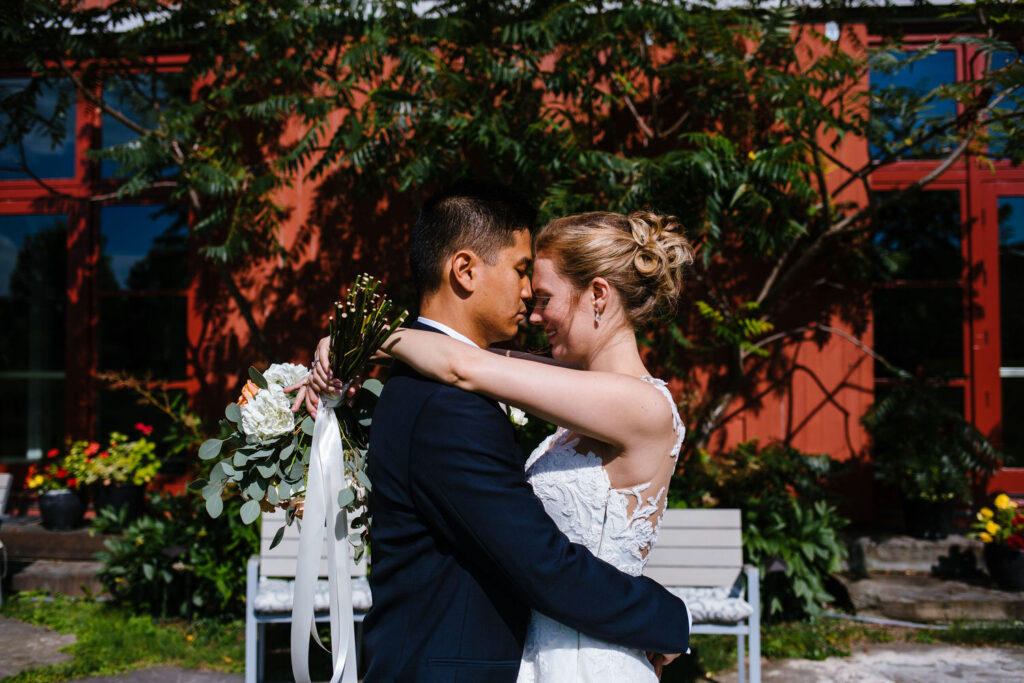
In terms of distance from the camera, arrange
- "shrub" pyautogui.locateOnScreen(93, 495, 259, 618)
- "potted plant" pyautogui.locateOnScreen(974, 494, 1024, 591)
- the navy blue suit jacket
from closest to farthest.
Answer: the navy blue suit jacket → "shrub" pyautogui.locateOnScreen(93, 495, 259, 618) → "potted plant" pyautogui.locateOnScreen(974, 494, 1024, 591)

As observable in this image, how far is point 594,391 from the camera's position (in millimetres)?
1766

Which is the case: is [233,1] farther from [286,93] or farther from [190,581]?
[190,581]

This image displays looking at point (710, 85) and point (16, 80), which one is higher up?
point (16, 80)

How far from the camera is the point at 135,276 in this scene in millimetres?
6844

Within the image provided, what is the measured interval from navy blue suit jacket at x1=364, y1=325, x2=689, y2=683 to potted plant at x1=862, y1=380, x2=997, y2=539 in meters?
4.80

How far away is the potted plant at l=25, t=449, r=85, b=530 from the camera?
6159mm

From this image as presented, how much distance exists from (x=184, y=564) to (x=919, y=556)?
552 centimetres

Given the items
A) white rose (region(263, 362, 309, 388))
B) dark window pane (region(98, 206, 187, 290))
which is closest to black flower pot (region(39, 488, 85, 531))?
dark window pane (region(98, 206, 187, 290))

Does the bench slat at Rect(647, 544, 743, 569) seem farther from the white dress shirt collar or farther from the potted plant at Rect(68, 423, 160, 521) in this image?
the potted plant at Rect(68, 423, 160, 521)

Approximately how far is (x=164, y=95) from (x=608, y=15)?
13.4 feet

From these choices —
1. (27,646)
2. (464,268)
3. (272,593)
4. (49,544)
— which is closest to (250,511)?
(464,268)

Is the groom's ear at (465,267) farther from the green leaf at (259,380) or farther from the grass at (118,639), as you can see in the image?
the grass at (118,639)

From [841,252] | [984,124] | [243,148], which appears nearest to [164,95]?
[243,148]

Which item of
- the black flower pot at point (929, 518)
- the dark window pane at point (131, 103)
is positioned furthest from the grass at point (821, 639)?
the dark window pane at point (131, 103)
